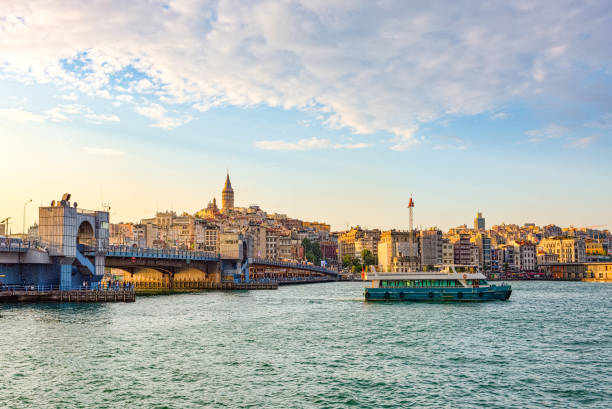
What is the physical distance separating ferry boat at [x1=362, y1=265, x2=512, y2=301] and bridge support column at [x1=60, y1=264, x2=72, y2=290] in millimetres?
34657

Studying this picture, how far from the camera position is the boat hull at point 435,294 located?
7250cm

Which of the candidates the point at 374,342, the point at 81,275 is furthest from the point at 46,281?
the point at 374,342

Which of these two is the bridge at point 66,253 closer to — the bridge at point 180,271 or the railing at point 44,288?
the railing at point 44,288

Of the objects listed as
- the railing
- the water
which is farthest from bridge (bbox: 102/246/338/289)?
the water

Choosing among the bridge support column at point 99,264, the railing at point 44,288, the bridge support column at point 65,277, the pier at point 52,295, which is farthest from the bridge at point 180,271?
the pier at point 52,295

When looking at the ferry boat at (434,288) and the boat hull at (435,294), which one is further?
the ferry boat at (434,288)

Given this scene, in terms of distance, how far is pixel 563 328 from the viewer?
1984 inches

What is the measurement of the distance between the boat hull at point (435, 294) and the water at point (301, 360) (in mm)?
13028

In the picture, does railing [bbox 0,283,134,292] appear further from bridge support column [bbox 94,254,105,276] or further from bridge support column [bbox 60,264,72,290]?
bridge support column [bbox 94,254,105,276]

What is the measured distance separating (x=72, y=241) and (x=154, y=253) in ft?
79.3

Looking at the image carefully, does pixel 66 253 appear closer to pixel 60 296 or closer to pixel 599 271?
pixel 60 296

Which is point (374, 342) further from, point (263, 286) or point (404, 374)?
point (263, 286)

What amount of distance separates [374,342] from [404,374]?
35.0ft

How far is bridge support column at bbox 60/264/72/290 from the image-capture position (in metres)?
69.0
